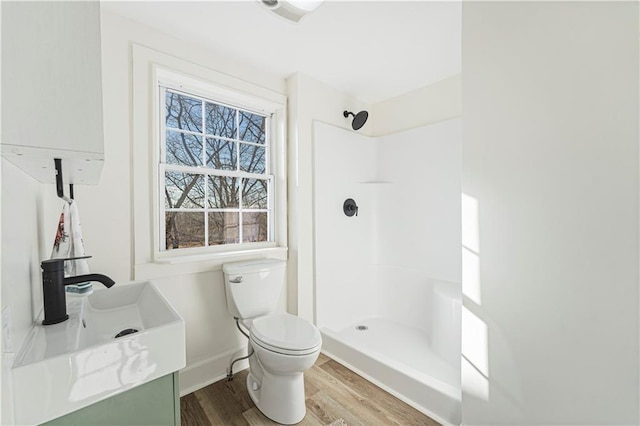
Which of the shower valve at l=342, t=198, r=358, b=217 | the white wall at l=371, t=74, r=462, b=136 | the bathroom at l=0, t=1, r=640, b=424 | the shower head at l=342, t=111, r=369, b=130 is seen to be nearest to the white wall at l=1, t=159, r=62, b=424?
the bathroom at l=0, t=1, r=640, b=424

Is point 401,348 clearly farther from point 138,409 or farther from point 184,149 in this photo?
point 184,149

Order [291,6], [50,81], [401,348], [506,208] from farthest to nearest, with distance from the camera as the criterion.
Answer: [401,348]
[291,6]
[506,208]
[50,81]

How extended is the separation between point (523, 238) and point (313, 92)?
1868 millimetres

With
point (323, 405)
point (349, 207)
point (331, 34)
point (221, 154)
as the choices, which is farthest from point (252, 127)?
point (323, 405)

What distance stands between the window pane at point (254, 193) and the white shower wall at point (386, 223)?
1.44 feet

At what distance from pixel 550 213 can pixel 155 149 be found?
2032 mm

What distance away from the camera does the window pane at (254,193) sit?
2.19m

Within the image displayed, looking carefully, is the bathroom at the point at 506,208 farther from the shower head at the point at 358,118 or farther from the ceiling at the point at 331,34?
the shower head at the point at 358,118

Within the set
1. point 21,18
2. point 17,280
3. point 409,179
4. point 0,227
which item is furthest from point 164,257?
point 409,179

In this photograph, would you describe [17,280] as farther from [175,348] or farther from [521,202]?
[521,202]

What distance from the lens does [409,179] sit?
2604mm

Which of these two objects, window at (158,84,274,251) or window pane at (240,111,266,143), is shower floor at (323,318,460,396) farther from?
window pane at (240,111,266,143)

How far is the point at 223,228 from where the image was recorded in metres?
2.06

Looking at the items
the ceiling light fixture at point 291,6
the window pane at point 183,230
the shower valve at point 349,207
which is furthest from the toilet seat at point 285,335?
the ceiling light fixture at point 291,6
